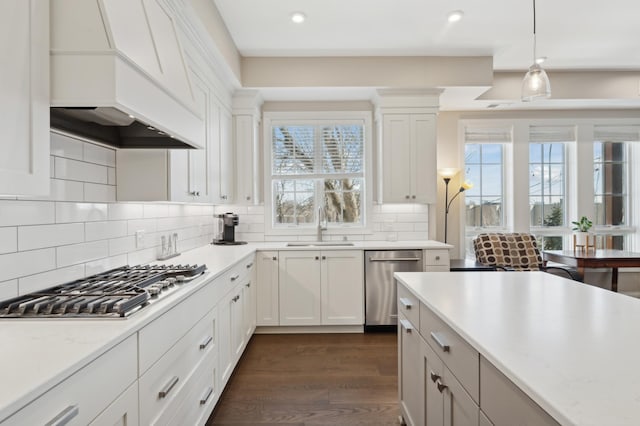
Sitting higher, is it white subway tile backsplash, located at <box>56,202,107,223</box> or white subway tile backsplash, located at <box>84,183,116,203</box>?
white subway tile backsplash, located at <box>84,183,116,203</box>

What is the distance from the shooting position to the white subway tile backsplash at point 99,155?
1792mm

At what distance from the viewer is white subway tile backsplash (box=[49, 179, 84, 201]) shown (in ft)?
5.12

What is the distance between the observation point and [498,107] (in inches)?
175

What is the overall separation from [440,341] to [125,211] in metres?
1.96

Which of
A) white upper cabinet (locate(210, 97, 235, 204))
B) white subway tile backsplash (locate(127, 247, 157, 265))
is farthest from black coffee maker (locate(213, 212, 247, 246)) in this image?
white subway tile backsplash (locate(127, 247, 157, 265))

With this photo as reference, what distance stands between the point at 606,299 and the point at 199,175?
2608 millimetres

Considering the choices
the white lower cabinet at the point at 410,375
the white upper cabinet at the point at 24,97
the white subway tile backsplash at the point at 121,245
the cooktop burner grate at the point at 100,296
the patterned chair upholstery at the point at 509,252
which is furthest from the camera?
the patterned chair upholstery at the point at 509,252

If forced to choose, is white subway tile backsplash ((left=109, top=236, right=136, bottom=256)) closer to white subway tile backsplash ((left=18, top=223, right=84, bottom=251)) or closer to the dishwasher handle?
white subway tile backsplash ((left=18, top=223, right=84, bottom=251))

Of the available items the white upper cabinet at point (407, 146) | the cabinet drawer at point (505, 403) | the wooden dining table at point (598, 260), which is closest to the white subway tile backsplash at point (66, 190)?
the cabinet drawer at point (505, 403)

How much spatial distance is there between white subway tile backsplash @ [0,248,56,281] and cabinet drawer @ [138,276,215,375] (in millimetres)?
591

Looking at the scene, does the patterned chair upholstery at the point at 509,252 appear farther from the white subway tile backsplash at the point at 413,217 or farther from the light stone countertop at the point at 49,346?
the light stone countertop at the point at 49,346

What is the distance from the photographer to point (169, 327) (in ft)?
4.73

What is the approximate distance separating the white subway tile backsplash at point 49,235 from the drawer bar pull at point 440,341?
1723 millimetres

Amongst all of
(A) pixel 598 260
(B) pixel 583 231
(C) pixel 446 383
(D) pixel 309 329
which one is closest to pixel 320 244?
(D) pixel 309 329
